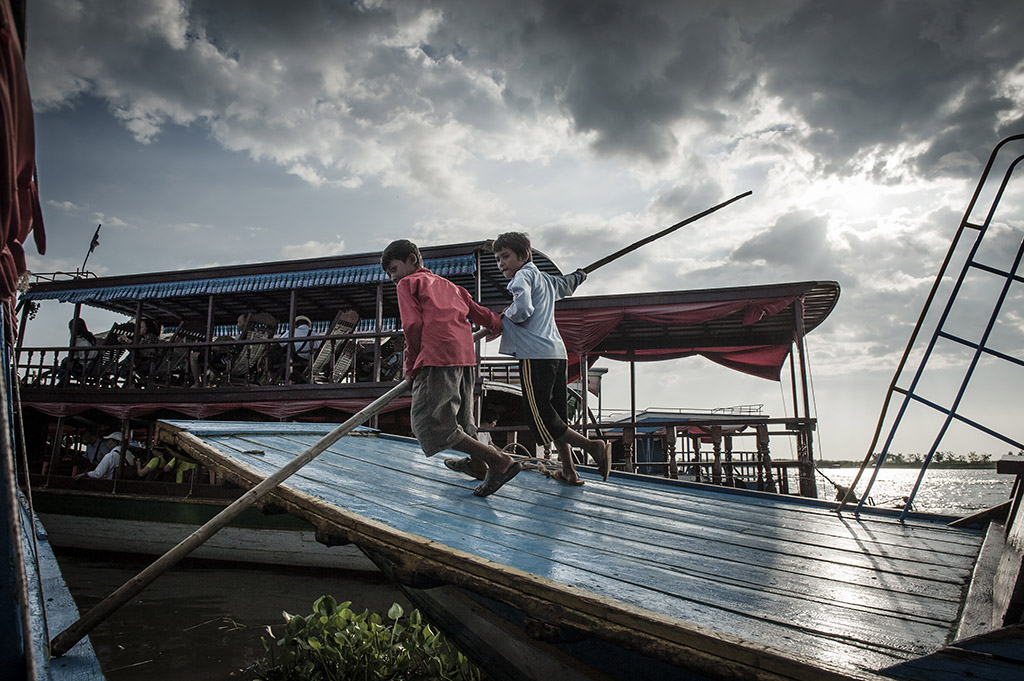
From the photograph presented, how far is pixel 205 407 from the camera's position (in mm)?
9703

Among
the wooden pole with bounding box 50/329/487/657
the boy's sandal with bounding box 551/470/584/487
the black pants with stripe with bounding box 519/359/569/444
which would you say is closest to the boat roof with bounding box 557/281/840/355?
the boy's sandal with bounding box 551/470/584/487

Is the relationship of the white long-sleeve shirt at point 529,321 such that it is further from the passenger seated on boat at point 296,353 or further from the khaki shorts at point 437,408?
the passenger seated on boat at point 296,353

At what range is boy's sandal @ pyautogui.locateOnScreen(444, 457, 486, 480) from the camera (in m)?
3.29

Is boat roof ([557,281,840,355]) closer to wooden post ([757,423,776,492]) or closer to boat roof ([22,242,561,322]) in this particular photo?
boat roof ([22,242,561,322])

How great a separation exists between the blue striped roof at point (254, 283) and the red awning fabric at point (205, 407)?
2.09 meters

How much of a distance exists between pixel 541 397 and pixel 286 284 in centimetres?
822

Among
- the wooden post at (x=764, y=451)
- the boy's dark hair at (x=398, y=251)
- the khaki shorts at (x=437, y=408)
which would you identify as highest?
the boy's dark hair at (x=398, y=251)

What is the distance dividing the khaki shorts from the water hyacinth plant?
1765mm

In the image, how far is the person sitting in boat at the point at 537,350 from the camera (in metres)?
3.22

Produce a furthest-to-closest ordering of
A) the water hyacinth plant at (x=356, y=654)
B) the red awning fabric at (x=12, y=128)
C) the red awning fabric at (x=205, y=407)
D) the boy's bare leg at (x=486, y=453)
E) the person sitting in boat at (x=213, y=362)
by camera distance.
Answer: the person sitting in boat at (x=213, y=362) → the red awning fabric at (x=205, y=407) → the water hyacinth plant at (x=356, y=654) → the boy's bare leg at (x=486, y=453) → the red awning fabric at (x=12, y=128)

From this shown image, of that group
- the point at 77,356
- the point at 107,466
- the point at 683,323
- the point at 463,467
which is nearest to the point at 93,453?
the point at 107,466

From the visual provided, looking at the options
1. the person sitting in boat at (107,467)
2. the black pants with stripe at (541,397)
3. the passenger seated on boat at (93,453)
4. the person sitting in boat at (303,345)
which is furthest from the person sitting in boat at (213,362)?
the black pants with stripe at (541,397)

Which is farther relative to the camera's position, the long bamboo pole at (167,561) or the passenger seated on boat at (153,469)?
the passenger seated on boat at (153,469)

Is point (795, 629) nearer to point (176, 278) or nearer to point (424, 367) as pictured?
point (424, 367)
